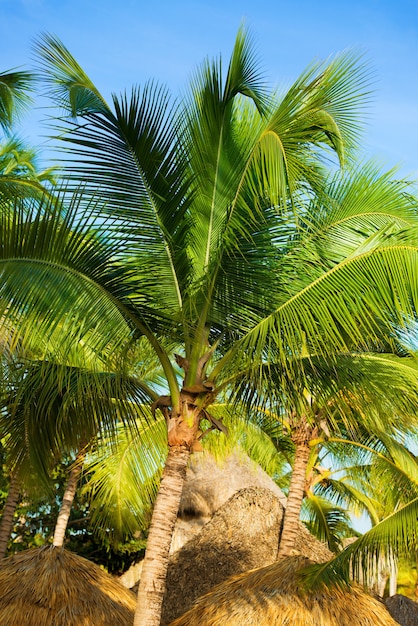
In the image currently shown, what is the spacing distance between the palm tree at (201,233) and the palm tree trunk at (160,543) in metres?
0.01

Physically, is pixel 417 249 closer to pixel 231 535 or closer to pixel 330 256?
pixel 330 256

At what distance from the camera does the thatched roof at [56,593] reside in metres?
8.33

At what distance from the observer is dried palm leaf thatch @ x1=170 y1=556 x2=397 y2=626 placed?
7.97m

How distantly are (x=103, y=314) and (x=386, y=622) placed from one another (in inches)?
176

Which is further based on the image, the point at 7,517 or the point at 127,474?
the point at 7,517

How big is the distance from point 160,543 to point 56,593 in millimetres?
1850

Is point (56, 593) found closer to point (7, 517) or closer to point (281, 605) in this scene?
point (281, 605)

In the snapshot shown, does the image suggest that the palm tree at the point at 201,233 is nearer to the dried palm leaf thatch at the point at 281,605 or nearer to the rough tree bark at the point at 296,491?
the dried palm leaf thatch at the point at 281,605

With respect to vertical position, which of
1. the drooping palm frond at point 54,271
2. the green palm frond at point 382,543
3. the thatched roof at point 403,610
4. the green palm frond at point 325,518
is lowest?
the green palm frond at point 382,543

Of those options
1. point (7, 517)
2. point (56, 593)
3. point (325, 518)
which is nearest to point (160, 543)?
point (56, 593)

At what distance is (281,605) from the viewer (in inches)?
317

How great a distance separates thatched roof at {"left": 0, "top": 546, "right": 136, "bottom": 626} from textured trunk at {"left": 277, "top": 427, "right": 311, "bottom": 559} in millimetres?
3152

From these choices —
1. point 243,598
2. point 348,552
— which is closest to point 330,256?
point 348,552

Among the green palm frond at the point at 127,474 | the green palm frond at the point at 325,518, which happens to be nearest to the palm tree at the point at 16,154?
the green palm frond at the point at 127,474
